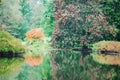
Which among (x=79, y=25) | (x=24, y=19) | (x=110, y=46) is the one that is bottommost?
(x=24, y=19)

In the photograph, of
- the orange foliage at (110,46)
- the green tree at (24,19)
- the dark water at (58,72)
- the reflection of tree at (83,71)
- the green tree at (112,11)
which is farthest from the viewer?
the green tree at (24,19)

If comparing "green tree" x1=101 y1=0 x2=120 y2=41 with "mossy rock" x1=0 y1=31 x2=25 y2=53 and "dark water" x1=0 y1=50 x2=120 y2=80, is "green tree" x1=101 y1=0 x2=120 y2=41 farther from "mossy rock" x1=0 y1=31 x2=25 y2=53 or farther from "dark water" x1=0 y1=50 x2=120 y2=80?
"dark water" x1=0 y1=50 x2=120 y2=80

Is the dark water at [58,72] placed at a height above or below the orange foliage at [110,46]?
above

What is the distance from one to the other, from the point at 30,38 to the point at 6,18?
11259 mm

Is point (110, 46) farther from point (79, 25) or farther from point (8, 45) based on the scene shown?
point (8, 45)

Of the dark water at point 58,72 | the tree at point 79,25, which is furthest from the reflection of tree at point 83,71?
the tree at point 79,25

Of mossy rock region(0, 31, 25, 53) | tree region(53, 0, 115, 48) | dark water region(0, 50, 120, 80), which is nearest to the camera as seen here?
dark water region(0, 50, 120, 80)

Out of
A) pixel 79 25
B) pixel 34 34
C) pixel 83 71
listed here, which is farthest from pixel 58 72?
pixel 34 34

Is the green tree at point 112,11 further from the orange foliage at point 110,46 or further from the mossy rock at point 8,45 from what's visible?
the mossy rock at point 8,45

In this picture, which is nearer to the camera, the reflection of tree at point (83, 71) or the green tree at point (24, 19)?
the reflection of tree at point (83, 71)

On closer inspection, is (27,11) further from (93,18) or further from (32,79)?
(32,79)

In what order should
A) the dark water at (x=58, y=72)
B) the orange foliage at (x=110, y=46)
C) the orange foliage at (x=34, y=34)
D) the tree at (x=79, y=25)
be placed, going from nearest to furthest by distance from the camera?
the dark water at (x=58, y=72)
the orange foliage at (x=110, y=46)
the tree at (x=79, y=25)
the orange foliage at (x=34, y=34)

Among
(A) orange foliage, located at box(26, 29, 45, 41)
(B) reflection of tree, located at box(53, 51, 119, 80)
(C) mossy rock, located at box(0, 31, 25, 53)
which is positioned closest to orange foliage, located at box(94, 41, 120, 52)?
(A) orange foliage, located at box(26, 29, 45, 41)

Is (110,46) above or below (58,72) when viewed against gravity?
below
